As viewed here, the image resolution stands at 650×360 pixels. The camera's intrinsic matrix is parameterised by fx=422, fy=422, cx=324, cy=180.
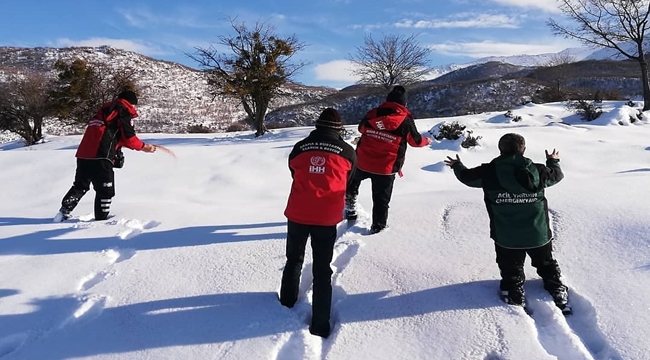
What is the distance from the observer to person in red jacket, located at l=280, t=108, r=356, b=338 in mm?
2918

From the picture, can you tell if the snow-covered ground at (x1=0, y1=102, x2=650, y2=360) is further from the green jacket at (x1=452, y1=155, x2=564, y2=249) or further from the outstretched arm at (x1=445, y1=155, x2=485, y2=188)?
the outstretched arm at (x1=445, y1=155, x2=485, y2=188)

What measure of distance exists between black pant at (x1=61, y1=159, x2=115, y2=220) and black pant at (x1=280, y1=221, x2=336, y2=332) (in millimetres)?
3056

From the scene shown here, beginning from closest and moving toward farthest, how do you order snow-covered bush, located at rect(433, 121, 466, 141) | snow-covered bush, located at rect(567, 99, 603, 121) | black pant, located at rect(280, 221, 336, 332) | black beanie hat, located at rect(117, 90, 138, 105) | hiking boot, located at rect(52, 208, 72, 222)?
black pant, located at rect(280, 221, 336, 332), hiking boot, located at rect(52, 208, 72, 222), black beanie hat, located at rect(117, 90, 138, 105), snow-covered bush, located at rect(433, 121, 466, 141), snow-covered bush, located at rect(567, 99, 603, 121)

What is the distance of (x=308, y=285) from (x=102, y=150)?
3171 mm

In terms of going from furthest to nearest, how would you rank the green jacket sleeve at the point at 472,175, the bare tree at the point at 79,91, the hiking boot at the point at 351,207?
the bare tree at the point at 79,91 → the hiking boot at the point at 351,207 → the green jacket sleeve at the point at 472,175

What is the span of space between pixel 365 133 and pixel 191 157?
5.86m

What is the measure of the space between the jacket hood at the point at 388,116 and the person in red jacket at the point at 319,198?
140 cm

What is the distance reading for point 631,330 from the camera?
258 cm

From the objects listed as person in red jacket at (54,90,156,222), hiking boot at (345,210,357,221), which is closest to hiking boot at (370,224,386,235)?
hiking boot at (345,210,357,221)

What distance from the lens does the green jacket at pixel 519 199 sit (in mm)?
2959

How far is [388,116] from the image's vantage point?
171 inches

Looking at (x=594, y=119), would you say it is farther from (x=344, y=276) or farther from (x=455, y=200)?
(x=344, y=276)

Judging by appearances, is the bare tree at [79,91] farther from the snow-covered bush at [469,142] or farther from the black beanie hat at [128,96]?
the black beanie hat at [128,96]

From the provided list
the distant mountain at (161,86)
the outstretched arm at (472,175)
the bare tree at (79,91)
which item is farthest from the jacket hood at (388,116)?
the distant mountain at (161,86)
